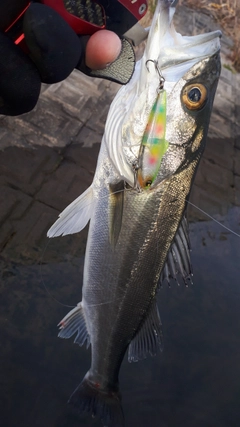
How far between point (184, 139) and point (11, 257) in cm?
180

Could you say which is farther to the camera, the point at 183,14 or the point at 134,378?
the point at 183,14

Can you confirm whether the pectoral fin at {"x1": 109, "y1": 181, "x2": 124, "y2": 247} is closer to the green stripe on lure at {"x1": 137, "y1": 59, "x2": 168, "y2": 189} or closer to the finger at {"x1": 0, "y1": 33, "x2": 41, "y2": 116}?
the green stripe on lure at {"x1": 137, "y1": 59, "x2": 168, "y2": 189}

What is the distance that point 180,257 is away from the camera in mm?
2082

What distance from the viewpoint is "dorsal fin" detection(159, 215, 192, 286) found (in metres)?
2.06

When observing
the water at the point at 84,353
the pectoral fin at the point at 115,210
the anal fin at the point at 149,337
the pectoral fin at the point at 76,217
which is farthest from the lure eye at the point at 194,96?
the water at the point at 84,353

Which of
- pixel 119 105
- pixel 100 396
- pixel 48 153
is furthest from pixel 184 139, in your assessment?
pixel 48 153

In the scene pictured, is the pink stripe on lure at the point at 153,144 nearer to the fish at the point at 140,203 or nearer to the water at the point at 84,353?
the fish at the point at 140,203

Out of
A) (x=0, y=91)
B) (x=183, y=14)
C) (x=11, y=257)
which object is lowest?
(x=183, y=14)

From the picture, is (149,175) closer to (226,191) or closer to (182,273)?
(182,273)

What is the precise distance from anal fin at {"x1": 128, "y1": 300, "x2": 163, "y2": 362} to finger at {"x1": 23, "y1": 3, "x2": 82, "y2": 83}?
125 cm

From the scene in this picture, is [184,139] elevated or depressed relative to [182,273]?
elevated

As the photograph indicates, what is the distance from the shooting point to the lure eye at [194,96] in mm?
1856

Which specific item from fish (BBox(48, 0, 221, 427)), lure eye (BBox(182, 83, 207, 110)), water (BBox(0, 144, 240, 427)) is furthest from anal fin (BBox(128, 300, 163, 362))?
lure eye (BBox(182, 83, 207, 110))

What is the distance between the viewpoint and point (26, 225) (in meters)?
3.31
